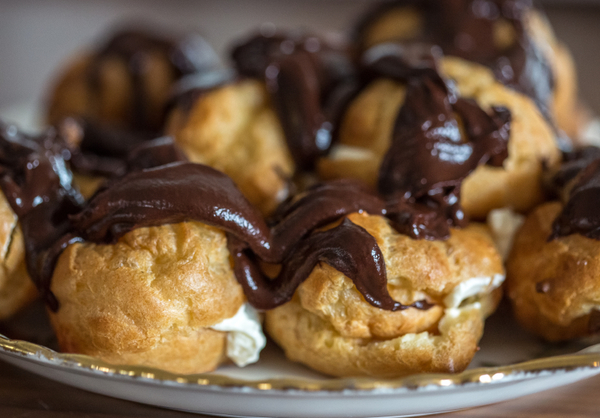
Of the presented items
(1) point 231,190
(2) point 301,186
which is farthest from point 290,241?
(2) point 301,186

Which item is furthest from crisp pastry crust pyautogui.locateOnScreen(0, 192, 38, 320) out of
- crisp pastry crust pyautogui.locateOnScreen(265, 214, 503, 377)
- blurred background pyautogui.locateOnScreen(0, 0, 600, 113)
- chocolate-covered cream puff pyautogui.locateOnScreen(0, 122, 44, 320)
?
blurred background pyautogui.locateOnScreen(0, 0, 600, 113)

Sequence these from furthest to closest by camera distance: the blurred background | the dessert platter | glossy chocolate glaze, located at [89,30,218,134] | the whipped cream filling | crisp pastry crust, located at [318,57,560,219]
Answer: the blurred background, glossy chocolate glaze, located at [89,30,218,134], crisp pastry crust, located at [318,57,560,219], the whipped cream filling, the dessert platter

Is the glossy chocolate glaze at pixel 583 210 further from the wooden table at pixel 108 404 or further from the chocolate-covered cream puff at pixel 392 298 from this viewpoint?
the wooden table at pixel 108 404

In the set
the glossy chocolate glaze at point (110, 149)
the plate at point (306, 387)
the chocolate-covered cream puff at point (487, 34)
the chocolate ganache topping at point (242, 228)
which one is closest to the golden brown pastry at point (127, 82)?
the glossy chocolate glaze at point (110, 149)

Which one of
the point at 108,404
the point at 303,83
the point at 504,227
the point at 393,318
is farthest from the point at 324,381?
the point at 303,83

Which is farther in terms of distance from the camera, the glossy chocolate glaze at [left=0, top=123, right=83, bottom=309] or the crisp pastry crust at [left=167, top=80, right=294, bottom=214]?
the crisp pastry crust at [left=167, top=80, right=294, bottom=214]

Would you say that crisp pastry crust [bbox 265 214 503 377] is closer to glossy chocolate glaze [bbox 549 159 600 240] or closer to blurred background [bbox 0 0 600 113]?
glossy chocolate glaze [bbox 549 159 600 240]

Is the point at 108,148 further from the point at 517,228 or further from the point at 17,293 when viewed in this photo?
the point at 517,228

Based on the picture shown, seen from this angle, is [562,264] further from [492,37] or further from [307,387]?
[492,37]
